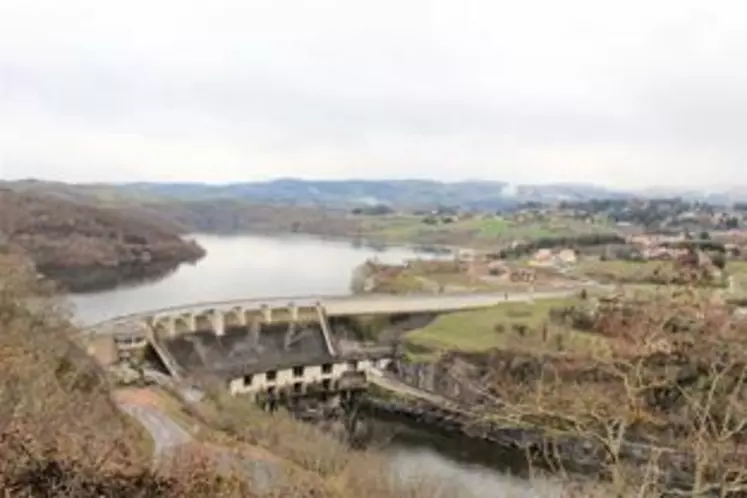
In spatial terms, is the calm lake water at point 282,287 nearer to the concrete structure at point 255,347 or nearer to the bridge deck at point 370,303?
the concrete structure at point 255,347

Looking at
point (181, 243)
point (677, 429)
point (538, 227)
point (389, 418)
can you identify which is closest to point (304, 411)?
point (389, 418)

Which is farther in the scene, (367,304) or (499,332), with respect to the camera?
(367,304)

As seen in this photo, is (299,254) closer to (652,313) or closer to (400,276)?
(400,276)

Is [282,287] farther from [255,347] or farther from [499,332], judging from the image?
[499,332]

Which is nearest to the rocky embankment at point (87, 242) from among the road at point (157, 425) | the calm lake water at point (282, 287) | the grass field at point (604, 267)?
the calm lake water at point (282, 287)

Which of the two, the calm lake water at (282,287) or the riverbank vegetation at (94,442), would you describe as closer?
the riverbank vegetation at (94,442)

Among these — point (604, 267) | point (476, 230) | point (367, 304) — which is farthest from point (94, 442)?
point (476, 230)

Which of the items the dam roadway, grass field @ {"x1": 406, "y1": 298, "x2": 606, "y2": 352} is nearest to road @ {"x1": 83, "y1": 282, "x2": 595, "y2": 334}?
the dam roadway
